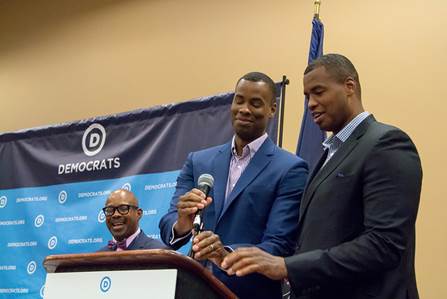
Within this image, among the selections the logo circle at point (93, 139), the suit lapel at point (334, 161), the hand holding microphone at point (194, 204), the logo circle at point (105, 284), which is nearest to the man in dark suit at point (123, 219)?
the logo circle at point (93, 139)

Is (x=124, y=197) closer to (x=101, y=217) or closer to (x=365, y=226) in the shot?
(x=101, y=217)

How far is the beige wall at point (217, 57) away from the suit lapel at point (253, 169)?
6.10 ft

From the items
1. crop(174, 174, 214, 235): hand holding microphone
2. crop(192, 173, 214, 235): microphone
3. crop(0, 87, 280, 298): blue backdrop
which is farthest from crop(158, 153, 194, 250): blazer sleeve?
crop(0, 87, 280, 298): blue backdrop

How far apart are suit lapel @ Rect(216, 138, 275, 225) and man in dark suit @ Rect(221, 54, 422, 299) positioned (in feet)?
1.07

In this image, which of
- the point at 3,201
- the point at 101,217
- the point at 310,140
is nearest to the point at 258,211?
the point at 310,140

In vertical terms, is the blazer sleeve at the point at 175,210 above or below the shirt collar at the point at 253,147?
below

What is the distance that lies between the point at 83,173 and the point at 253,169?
2.82m

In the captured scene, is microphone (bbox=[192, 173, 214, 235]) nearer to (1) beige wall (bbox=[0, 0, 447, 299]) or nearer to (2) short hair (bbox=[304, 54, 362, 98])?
(2) short hair (bbox=[304, 54, 362, 98])

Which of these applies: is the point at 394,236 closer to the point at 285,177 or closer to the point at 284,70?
the point at 285,177

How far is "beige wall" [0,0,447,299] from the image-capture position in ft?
13.4

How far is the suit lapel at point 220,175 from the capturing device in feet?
7.69

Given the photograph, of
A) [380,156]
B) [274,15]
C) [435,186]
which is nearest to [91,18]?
[274,15]

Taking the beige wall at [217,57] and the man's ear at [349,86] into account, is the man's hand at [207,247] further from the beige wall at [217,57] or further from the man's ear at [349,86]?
the beige wall at [217,57]

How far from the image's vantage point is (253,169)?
2383 mm
